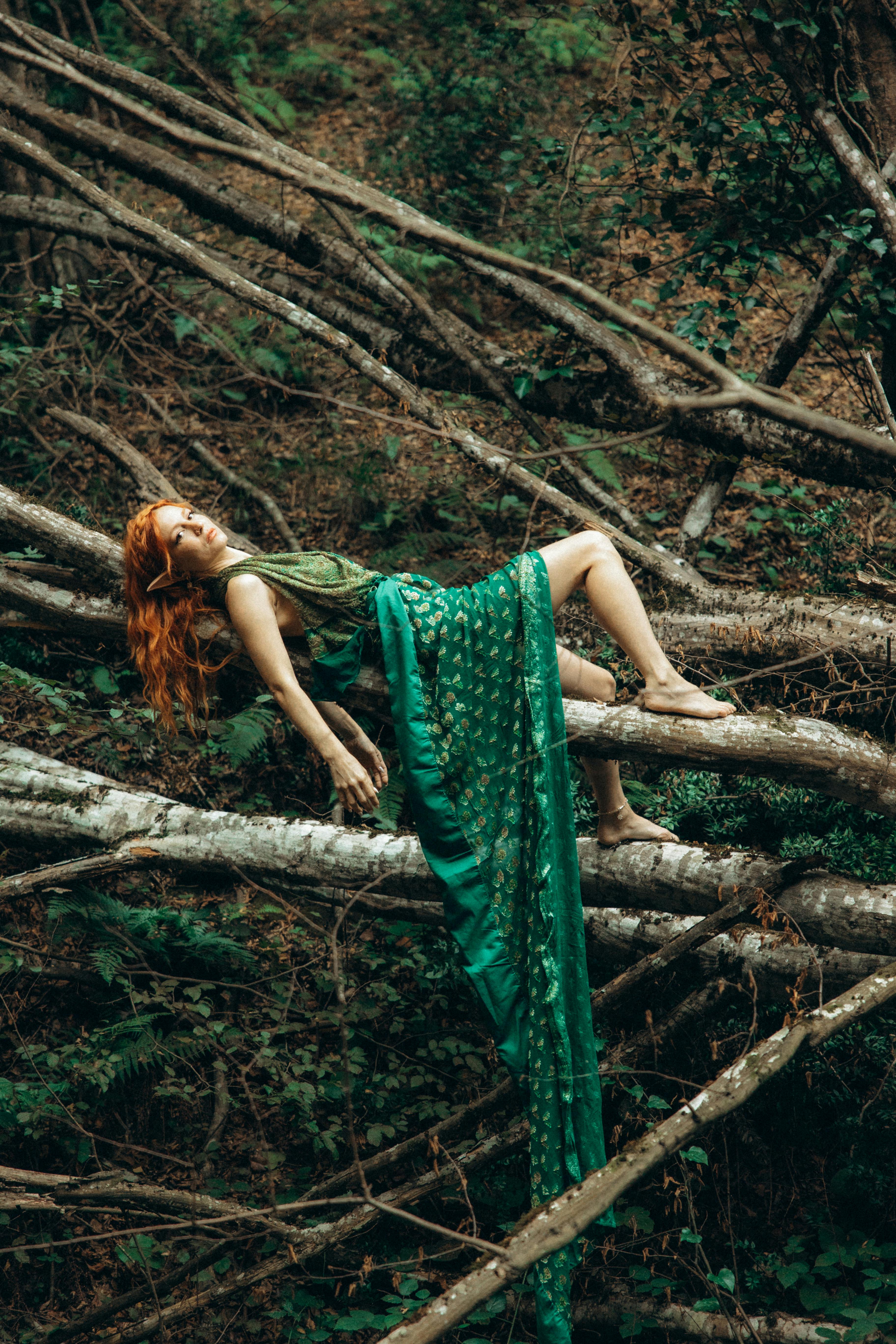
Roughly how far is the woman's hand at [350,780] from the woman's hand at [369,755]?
481 millimetres

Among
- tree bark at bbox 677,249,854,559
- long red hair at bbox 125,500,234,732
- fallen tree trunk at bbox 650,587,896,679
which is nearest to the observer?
long red hair at bbox 125,500,234,732

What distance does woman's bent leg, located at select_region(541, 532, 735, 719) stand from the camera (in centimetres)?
335

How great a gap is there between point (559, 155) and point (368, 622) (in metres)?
3.97

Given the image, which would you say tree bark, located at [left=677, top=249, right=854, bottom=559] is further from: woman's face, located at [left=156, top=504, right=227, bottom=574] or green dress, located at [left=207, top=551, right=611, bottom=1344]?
woman's face, located at [left=156, top=504, right=227, bottom=574]

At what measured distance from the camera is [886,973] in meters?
3.14

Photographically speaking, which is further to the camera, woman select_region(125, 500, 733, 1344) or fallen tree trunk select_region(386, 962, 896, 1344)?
woman select_region(125, 500, 733, 1344)

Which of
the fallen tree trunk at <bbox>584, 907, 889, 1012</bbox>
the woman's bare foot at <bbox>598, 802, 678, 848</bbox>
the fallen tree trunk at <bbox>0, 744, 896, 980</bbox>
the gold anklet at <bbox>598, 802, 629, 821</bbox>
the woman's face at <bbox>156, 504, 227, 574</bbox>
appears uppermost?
the woman's face at <bbox>156, 504, 227, 574</bbox>

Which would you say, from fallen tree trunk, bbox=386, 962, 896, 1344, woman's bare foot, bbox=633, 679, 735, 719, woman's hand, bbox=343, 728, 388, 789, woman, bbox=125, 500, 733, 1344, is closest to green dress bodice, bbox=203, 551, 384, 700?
woman, bbox=125, 500, 733, 1344

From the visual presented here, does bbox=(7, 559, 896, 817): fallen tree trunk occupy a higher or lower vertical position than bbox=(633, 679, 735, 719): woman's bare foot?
lower

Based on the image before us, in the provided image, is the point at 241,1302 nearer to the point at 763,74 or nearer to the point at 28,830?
the point at 28,830

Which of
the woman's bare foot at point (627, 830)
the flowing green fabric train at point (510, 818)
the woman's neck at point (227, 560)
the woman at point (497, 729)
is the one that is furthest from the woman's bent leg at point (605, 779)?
the woman's neck at point (227, 560)

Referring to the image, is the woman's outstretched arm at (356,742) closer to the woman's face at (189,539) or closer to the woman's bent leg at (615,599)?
the woman's face at (189,539)

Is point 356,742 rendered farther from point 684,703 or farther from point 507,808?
point 684,703

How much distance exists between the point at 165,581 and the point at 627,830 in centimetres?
193
